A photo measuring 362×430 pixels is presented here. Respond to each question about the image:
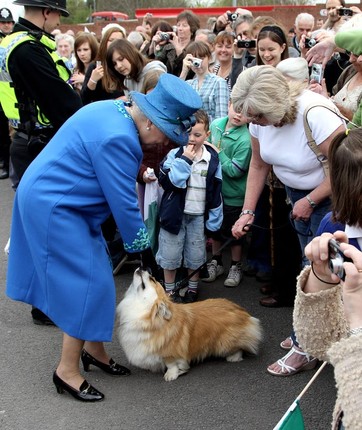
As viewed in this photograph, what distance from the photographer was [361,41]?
3.40m

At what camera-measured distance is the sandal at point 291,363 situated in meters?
3.58

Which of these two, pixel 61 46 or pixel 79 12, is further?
pixel 79 12

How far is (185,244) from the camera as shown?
4609 mm

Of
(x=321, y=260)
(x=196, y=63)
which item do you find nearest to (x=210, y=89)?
(x=196, y=63)

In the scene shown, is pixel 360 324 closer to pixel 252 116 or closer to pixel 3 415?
pixel 252 116

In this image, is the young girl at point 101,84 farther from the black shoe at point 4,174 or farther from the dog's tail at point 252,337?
the black shoe at point 4,174

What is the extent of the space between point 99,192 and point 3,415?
53.0 inches

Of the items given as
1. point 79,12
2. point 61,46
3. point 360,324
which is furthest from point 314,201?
point 79,12

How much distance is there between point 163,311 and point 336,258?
185cm

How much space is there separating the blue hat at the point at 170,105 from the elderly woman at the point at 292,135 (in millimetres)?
454

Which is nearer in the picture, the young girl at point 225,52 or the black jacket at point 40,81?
the black jacket at point 40,81

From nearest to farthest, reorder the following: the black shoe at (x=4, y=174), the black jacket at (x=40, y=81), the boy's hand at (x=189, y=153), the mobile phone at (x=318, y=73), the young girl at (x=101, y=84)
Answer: the black jacket at (x=40, y=81) → the mobile phone at (x=318, y=73) → the boy's hand at (x=189, y=153) → the young girl at (x=101, y=84) → the black shoe at (x=4, y=174)

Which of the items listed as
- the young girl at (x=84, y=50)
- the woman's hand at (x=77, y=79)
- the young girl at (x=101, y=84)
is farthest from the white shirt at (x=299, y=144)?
the young girl at (x=84, y=50)

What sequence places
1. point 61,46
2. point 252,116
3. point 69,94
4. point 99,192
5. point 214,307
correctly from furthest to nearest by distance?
point 61,46
point 69,94
point 214,307
point 252,116
point 99,192
